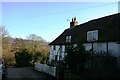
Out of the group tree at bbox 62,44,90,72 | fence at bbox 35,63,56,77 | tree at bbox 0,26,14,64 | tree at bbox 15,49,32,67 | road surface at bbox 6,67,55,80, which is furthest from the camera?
tree at bbox 15,49,32,67

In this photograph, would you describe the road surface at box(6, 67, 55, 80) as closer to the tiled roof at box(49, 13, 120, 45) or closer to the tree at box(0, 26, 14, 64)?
the tiled roof at box(49, 13, 120, 45)

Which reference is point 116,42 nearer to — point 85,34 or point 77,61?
point 77,61

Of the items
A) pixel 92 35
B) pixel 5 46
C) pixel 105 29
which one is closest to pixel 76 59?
pixel 105 29

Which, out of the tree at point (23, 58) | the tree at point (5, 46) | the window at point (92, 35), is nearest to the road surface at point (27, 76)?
the window at point (92, 35)

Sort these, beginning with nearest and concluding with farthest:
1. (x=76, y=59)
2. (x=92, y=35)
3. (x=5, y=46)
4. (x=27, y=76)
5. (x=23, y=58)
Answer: (x=76, y=59)
(x=27, y=76)
(x=92, y=35)
(x=5, y=46)
(x=23, y=58)

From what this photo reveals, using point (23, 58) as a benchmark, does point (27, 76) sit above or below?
below

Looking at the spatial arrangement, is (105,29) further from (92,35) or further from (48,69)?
(48,69)

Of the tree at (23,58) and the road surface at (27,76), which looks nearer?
the road surface at (27,76)

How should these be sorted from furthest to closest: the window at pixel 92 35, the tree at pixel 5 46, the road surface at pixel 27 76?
the tree at pixel 5 46, the window at pixel 92 35, the road surface at pixel 27 76

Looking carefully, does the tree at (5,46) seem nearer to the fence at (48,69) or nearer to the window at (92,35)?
the fence at (48,69)

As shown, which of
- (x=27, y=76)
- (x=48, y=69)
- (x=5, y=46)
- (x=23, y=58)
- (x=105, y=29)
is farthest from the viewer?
(x=23, y=58)

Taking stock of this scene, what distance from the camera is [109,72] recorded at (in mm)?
18719

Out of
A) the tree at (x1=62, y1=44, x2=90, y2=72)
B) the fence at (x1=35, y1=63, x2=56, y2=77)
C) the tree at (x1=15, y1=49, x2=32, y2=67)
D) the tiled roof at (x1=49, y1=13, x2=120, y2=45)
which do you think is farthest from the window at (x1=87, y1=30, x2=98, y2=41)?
the tree at (x1=15, y1=49, x2=32, y2=67)

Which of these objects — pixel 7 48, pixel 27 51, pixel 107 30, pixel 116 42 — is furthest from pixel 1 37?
pixel 116 42
